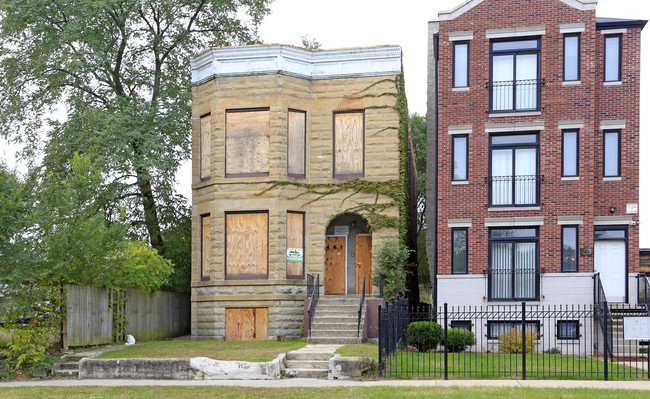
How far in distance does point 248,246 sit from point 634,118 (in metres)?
13.0

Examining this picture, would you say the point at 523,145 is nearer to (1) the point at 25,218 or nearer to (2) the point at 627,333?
(2) the point at 627,333

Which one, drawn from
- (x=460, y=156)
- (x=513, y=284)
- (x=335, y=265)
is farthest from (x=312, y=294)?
(x=460, y=156)

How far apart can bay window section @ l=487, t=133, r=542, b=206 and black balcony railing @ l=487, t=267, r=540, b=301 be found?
7.06 feet

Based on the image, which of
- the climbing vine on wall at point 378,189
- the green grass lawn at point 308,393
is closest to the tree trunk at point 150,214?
the climbing vine on wall at point 378,189

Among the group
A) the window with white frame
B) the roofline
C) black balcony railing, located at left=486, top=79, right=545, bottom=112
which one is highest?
the roofline

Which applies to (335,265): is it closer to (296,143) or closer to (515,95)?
(296,143)

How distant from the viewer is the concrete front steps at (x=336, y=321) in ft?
73.4

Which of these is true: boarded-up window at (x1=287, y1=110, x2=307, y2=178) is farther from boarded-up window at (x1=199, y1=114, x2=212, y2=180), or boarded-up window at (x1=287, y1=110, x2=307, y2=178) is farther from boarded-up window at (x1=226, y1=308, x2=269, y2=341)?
boarded-up window at (x1=226, y1=308, x2=269, y2=341)

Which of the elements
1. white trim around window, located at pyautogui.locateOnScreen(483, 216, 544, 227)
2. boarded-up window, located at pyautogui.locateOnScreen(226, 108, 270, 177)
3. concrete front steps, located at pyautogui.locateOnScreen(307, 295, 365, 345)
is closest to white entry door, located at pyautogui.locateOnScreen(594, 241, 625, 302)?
white trim around window, located at pyautogui.locateOnScreen(483, 216, 544, 227)

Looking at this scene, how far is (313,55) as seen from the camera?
26.7m

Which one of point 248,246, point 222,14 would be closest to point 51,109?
point 222,14

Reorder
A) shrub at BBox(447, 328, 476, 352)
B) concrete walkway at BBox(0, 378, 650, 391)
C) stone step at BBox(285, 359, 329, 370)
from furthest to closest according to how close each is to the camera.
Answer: shrub at BBox(447, 328, 476, 352)
stone step at BBox(285, 359, 329, 370)
concrete walkway at BBox(0, 378, 650, 391)

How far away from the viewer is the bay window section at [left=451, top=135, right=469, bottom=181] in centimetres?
2609

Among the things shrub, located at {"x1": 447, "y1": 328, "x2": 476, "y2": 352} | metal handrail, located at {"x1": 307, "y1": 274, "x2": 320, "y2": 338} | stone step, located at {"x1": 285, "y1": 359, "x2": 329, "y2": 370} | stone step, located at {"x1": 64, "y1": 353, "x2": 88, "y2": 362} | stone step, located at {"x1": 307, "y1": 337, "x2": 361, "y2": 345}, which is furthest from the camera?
metal handrail, located at {"x1": 307, "y1": 274, "x2": 320, "y2": 338}
